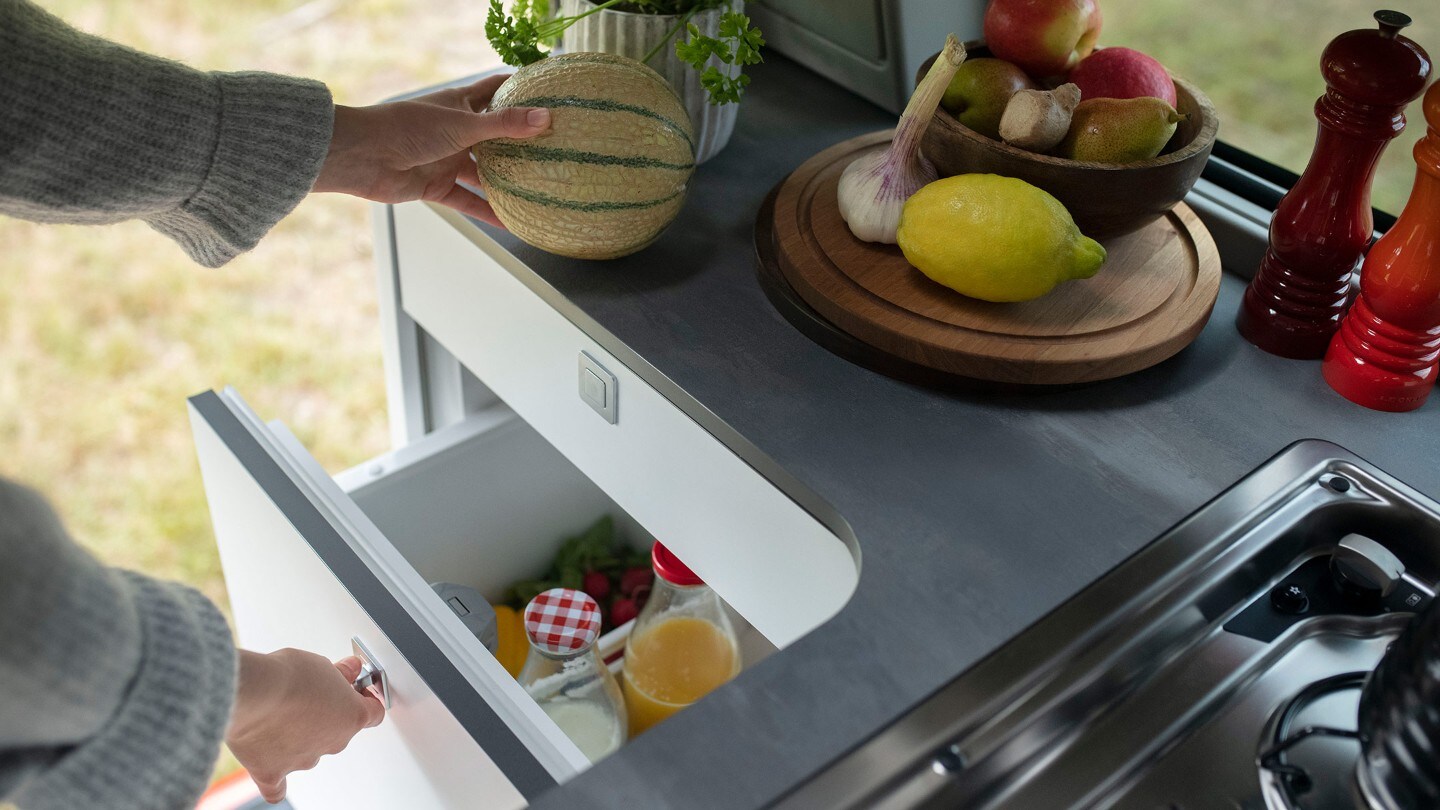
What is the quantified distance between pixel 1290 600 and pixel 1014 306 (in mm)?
259

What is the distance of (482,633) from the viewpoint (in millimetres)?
884

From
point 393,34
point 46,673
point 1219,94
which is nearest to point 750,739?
point 46,673

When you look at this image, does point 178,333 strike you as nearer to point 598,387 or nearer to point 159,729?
point 598,387

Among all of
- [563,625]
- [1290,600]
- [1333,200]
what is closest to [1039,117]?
[1333,200]

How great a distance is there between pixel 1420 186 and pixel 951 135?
306mm

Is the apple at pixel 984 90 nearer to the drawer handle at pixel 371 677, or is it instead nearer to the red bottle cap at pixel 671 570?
the red bottle cap at pixel 671 570

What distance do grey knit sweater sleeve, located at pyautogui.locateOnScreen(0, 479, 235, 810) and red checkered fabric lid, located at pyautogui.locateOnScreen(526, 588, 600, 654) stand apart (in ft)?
1.07

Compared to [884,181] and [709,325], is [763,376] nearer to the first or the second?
[709,325]

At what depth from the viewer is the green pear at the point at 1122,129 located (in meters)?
0.78

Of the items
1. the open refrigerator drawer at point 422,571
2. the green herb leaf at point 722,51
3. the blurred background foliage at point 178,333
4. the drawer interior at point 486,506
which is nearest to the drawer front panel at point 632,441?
the open refrigerator drawer at point 422,571

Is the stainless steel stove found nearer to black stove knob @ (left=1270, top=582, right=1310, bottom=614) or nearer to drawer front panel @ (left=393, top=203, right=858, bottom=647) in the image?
black stove knob @ (left=1270, top=582, right=1310, bottom=614)

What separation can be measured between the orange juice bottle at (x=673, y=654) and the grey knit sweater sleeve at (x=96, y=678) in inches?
18.2

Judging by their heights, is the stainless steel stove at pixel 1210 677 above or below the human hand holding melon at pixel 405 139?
below

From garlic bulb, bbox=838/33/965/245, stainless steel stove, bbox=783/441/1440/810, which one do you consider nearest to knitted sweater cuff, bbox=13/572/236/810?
stainless steel stove, bbox=783/441/1440/810
